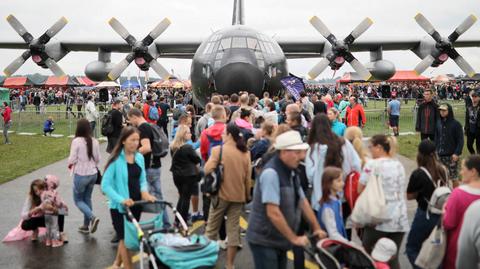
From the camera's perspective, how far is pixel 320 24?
2469 cm

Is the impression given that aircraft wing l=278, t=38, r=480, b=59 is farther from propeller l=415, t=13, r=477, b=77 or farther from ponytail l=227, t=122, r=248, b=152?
ponytail l=227, t=122, r=248, b=152

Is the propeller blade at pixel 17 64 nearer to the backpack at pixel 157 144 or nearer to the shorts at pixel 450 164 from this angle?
the backpack at pixel 157 144

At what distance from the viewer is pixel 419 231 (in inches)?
205

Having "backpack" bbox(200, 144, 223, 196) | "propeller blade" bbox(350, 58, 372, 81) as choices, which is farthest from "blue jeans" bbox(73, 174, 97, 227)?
"propeller blade" bbox(350, 58, 372, 81)

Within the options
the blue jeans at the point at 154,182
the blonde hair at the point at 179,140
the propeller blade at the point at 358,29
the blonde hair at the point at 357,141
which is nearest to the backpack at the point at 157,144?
the blonde hair at the point at 179,140

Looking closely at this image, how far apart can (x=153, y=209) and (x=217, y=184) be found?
825mm

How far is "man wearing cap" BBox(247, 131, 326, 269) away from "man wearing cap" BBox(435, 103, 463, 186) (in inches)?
233

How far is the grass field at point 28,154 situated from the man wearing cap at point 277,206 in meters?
9.49

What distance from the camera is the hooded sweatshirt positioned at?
30.0 feet

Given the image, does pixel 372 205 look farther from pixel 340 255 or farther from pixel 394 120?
pixel 394 120

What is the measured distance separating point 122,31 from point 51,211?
1943cm

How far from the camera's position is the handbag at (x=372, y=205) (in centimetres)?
469

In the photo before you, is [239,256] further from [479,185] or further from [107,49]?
[107,49]

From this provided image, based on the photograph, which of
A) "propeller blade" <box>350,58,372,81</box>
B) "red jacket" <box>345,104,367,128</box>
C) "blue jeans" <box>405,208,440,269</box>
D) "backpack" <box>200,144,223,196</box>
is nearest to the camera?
"blue jeans" <box>405,208,440,269</box>
